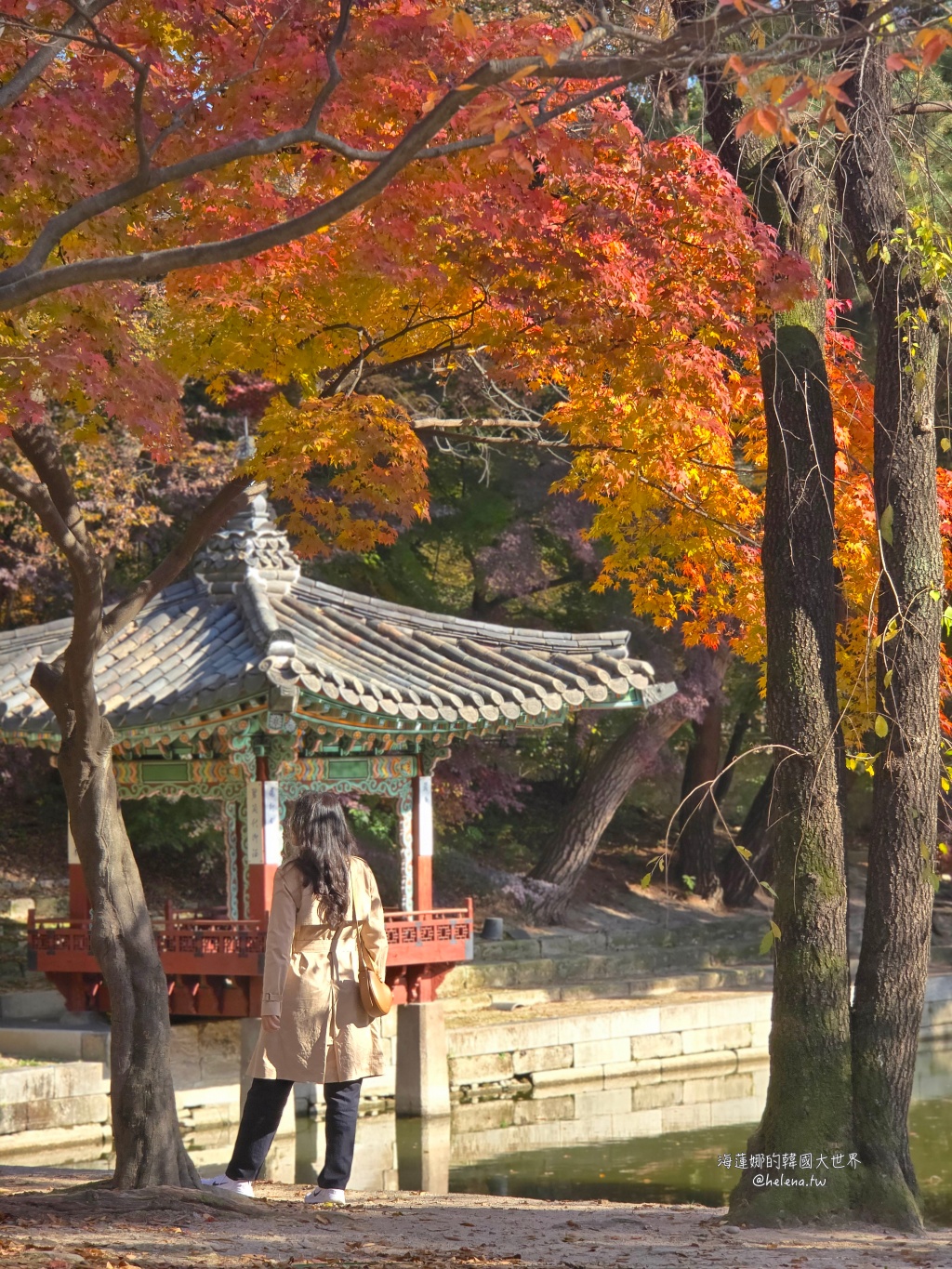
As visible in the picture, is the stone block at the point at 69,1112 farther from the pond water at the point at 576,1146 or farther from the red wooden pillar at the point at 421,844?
the red wooden pillar at the point at 421,844

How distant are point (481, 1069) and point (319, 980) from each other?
28.6 ft

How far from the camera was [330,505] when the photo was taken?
885cm

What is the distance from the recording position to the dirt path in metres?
5.09

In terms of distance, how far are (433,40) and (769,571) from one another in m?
2.80

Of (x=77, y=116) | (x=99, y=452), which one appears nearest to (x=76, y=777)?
(x=77, y=116)

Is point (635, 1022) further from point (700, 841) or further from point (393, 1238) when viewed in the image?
point (393, 1238)

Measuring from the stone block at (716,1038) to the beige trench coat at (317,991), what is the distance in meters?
10.8

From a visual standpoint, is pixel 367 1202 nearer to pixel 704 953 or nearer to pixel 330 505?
pixel 330 505

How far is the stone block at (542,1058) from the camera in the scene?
1482 centimetres

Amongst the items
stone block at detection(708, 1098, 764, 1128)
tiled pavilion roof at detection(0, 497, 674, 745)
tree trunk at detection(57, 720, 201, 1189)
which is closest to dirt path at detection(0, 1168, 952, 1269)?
tree trunk at detection(57, 720, 201, 1189)

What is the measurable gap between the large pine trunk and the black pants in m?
1.77

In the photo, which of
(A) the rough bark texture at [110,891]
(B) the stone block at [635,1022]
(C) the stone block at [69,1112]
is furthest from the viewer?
(B) the stone block at [635,1022]

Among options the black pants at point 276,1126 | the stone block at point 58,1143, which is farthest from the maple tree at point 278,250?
the stone block at point 58,1143

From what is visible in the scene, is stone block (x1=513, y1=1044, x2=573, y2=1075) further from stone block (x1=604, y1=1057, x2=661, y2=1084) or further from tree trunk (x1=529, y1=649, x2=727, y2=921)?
tree trunk (x1=529, y1=649, x2=727, y2=921)
